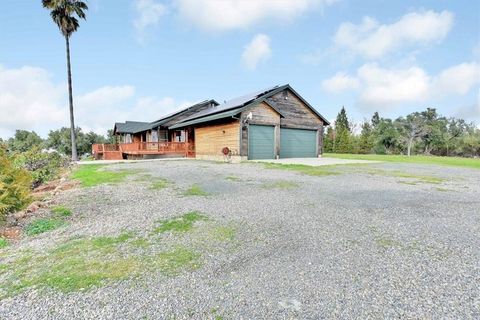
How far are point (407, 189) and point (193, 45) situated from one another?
2011 cm

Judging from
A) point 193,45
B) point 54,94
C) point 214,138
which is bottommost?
point 214,138

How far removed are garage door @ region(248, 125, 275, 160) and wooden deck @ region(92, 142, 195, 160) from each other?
24.9 ft

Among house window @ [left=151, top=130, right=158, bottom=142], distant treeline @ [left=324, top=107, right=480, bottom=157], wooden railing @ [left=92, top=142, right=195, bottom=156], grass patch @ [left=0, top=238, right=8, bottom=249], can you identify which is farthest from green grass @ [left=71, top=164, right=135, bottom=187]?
distant treeline @ [left=324, top=107, right=480, bottom=157]

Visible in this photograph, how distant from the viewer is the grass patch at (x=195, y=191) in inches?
246

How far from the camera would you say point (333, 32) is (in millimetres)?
17875

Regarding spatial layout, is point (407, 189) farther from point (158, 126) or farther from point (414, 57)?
point (158, 126)

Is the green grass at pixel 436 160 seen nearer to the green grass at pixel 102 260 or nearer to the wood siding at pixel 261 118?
the wood siding at pixel 261 118

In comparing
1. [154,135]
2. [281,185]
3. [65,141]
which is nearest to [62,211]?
[281,185]

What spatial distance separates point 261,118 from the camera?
17.0m

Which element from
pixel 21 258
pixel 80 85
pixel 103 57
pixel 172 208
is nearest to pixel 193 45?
pixel 103 57

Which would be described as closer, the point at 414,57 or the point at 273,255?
the point at 273,255

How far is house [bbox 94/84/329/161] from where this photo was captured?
644 inches

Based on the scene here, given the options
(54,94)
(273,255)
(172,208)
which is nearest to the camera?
(273,255)

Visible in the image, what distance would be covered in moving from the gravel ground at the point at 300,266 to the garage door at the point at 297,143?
13.4 meters
